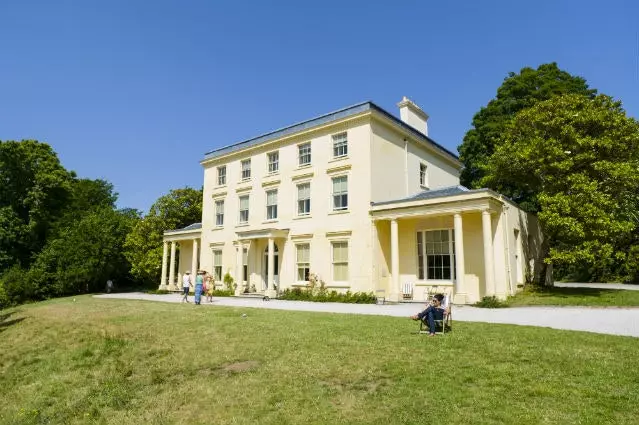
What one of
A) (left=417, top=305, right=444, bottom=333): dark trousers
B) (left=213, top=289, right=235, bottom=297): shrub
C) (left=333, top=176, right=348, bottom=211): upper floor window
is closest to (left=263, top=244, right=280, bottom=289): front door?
(left=213, top=289, right=235, bottom=297): shrub

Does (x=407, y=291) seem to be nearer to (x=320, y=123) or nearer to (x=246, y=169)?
(x=320, y=123)

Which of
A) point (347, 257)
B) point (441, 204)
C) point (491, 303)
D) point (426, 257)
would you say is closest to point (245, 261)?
point (347, 257)

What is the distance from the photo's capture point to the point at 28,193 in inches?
1517

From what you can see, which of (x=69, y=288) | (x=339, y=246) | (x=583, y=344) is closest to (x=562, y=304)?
(x=583, y=344)

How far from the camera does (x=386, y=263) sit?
2169 centimetres

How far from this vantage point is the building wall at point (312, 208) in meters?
21.7

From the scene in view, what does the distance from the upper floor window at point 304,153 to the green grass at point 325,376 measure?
14472 millimetres

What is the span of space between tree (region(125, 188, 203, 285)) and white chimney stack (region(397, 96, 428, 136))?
1978 centimetres

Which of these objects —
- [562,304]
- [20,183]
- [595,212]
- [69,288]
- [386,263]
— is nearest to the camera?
[562,304]

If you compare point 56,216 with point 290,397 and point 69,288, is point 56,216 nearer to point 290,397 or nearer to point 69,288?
point 69,288

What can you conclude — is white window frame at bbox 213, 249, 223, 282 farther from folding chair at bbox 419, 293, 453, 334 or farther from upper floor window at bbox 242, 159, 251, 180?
folding chair at bbox 419, 293, 453, 334

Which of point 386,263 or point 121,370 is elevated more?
point 386,263

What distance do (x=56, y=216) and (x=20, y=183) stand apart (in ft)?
14.8

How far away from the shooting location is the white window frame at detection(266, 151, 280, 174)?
86.6 feet
